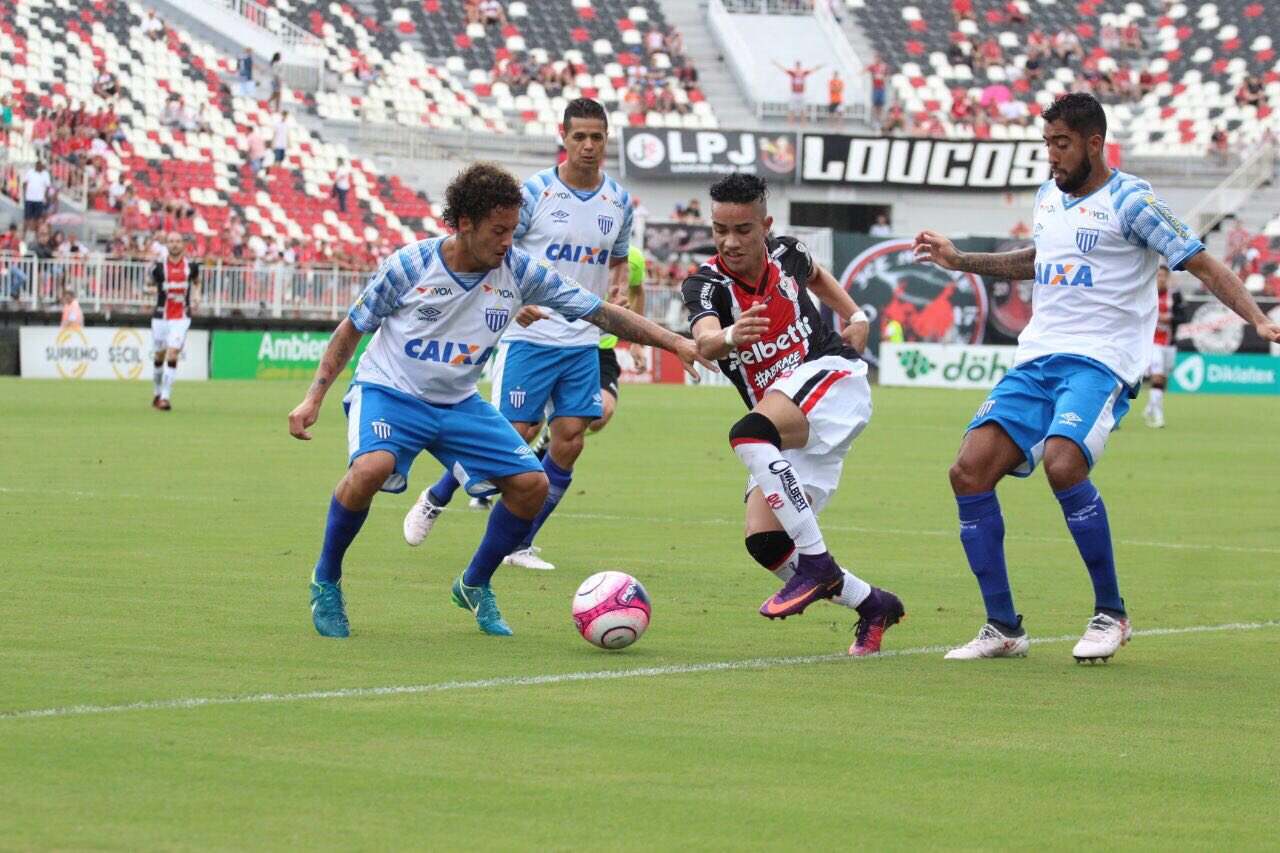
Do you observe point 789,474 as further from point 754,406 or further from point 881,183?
point 881,183

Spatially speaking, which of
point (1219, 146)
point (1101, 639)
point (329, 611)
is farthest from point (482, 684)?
point (1219, 146)

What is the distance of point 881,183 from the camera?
52500 mm

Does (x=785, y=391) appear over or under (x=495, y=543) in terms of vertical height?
over

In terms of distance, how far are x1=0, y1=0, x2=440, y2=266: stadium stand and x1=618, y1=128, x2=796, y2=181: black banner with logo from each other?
614 centimetres

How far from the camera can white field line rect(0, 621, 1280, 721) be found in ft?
20.6

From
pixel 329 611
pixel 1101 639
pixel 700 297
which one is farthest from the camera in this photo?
pixel 700 297

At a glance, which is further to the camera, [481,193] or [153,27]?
[153,27]

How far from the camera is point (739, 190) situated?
327 inches

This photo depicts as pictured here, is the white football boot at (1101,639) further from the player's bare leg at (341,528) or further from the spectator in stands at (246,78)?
the spectator in stands at (246,78)

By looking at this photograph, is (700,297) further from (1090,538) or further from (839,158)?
(839,158)

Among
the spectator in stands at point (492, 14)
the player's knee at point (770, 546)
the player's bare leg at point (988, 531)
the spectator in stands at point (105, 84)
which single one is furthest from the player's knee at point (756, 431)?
the spectator in stands at point (492, 14)

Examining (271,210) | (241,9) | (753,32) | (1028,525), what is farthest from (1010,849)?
(753,32)

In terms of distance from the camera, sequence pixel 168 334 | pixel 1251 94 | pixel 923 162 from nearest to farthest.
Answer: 1. pixel 168 334
2. pixel 923 162
3. pixel 1251 94

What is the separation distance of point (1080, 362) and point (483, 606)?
2.73 m
